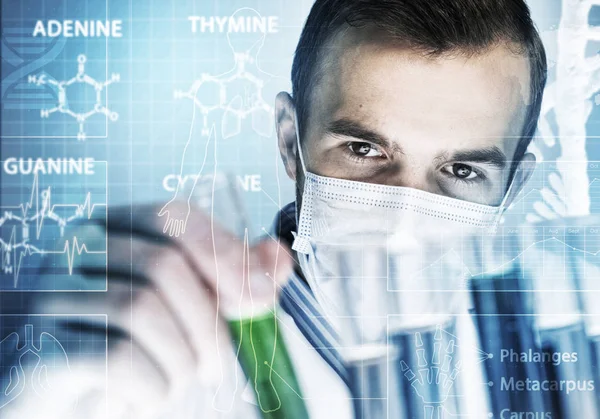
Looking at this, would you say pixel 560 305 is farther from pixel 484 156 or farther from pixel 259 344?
pixel 259 344

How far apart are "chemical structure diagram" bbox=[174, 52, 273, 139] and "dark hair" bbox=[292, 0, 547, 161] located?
12cm

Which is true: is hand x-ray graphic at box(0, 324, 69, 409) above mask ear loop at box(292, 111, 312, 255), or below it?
below

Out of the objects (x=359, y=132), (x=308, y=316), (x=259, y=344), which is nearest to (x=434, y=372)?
(x=308, y=316)

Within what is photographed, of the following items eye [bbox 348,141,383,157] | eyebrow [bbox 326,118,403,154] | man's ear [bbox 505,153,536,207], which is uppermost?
eyebrow [bbox 326,118,403,154]

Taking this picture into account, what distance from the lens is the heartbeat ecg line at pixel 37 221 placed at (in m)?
2.36

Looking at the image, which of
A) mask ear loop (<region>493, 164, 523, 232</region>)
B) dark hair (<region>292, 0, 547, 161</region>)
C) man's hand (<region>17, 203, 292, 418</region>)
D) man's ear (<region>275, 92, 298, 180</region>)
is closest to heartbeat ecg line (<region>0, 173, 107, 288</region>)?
man's hand (<region>17, 203, 292, 418</region>)

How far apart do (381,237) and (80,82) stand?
45.9 inches

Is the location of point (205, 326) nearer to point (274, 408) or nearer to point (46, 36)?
point (274, 408)

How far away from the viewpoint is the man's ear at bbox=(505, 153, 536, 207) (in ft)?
7.56

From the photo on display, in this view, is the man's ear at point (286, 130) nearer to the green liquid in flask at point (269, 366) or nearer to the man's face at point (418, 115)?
the man's face at point (418, 115)

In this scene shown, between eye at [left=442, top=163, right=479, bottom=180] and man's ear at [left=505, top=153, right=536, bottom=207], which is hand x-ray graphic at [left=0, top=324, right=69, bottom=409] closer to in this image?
eye at [left=442, top=163, right=479, bottom=180]

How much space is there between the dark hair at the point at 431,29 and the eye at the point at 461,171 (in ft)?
0.53

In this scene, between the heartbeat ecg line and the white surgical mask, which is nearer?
the white surgical mask

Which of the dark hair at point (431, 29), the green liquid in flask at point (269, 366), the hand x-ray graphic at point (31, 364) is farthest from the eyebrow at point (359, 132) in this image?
the hand x-ray graphic at point (31, 364)
